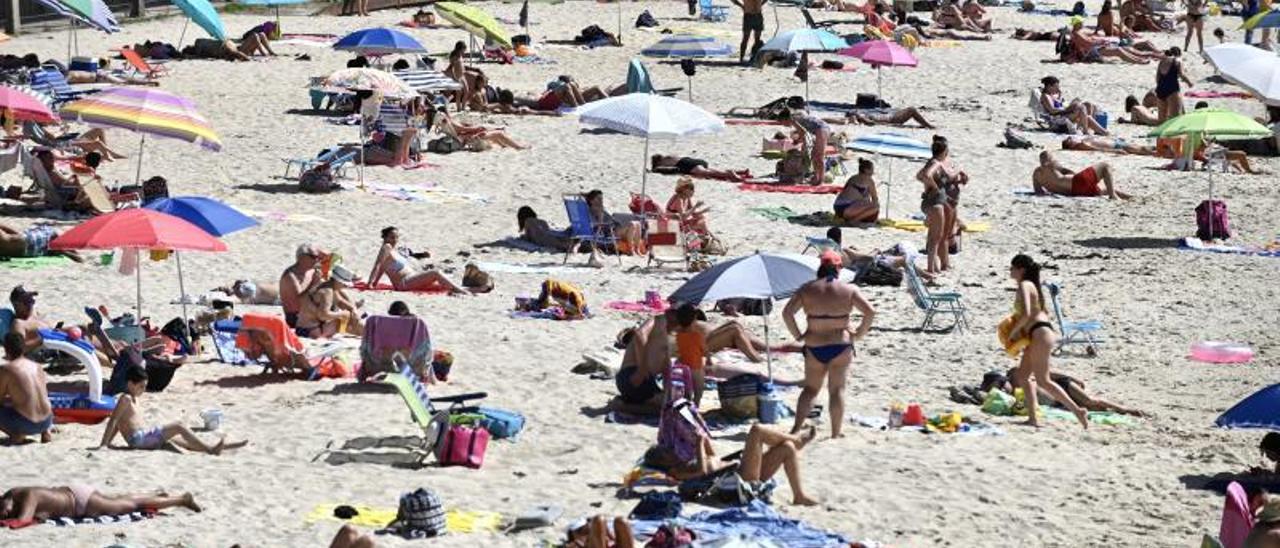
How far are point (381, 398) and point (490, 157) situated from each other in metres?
11.0

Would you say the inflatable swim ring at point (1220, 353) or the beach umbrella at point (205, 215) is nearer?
the beach umbrella at point (205, 215)

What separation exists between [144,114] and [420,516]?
8.28 metres

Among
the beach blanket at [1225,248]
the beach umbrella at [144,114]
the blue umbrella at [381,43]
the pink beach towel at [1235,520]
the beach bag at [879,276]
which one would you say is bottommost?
the beach blanket at [1225,248]

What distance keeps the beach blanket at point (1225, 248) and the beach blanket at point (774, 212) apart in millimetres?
3609

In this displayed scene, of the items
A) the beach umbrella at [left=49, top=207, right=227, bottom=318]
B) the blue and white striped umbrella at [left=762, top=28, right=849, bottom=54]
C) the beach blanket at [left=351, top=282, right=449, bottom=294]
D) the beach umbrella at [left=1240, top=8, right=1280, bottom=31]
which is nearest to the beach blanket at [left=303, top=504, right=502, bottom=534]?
the beach umbrella at [left=49, top=207, right=227, bottom=318]

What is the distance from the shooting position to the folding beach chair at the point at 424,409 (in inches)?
553

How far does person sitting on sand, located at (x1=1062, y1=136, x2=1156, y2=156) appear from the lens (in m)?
28.5

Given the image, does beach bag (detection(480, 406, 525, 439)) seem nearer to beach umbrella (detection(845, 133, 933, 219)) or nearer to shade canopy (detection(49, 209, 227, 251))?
shade canopy (detection(49, 209, 227, 251))

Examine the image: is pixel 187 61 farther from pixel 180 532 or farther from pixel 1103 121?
pixel 180 532

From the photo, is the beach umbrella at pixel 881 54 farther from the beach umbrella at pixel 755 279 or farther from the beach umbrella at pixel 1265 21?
the beach umbrella at pixel 755 279

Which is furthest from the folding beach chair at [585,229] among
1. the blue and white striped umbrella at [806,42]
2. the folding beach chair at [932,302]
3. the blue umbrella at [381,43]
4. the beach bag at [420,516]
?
the blue and white striped umbrella at [806,42]

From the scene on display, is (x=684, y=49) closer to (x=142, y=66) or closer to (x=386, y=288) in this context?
(x=142, y=66)

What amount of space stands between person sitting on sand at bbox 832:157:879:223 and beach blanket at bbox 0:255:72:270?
7177 mm

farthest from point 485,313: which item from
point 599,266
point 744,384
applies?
point 744,384
